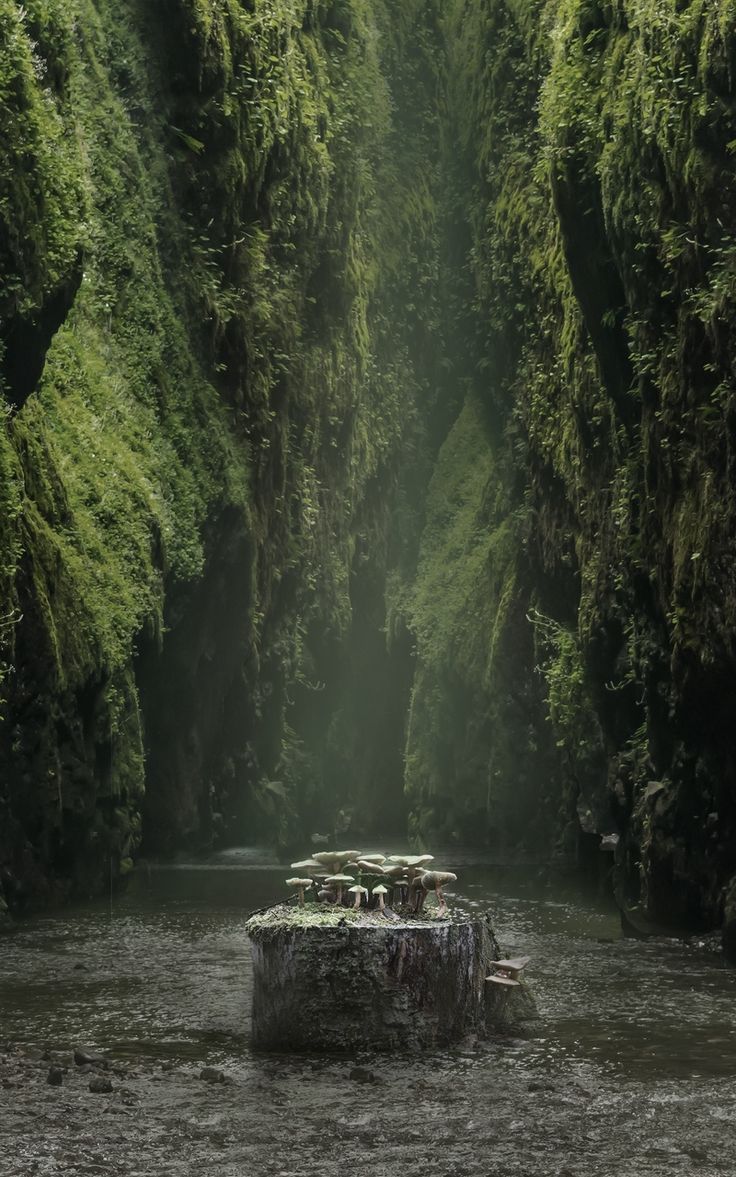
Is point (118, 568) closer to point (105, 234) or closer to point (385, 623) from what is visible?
point (105, 234)

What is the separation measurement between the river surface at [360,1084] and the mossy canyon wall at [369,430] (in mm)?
3949

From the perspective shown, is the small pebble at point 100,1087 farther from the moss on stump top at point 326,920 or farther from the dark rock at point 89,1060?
the moss on stump top at point 326,920

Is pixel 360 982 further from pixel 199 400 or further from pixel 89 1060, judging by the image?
pixel 199 400

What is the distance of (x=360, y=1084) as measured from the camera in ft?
37.6

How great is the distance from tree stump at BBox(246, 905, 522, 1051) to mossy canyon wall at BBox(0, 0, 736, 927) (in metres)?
6.86

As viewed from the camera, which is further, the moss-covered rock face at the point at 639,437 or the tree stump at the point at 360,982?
the moss-covered rock face at the point at 639,437

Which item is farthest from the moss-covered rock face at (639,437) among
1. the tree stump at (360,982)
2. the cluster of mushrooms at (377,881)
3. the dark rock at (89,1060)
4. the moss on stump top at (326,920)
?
the dark rock at (89,1060)

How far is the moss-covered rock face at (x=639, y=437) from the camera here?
18.9m

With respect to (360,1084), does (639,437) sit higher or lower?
higher

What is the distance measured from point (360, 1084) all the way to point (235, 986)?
17.6ft

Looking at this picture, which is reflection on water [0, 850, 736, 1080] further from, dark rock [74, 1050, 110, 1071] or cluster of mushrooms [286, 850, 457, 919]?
cluster of mushrooms [286, 850, 457, 919]

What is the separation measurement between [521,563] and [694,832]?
1803cm

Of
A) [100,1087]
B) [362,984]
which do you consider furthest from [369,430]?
[100,1087]

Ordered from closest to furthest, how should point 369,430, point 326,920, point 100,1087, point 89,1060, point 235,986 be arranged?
point 100,1087
point 89,1060
point 326,920
point 235,986
point 369,430
